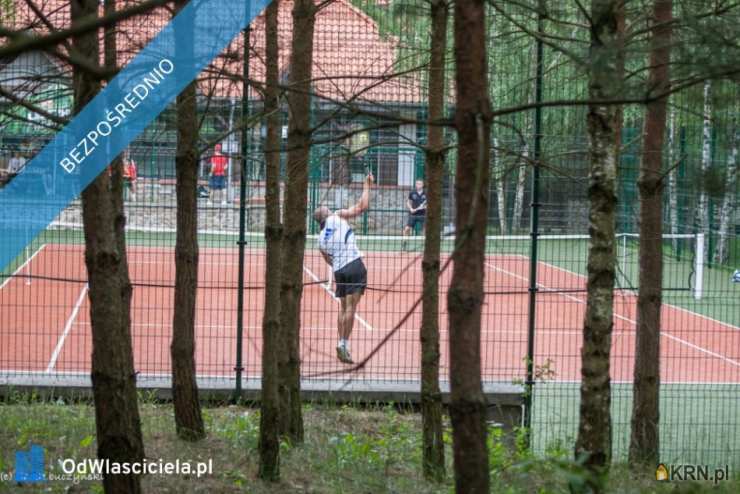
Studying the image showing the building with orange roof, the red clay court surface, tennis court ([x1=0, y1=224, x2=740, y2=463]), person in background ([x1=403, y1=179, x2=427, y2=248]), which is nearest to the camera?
the building with orange roof

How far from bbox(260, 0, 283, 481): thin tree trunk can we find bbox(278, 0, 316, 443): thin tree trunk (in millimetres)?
253

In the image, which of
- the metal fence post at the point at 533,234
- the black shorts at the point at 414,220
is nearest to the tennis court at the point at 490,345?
the metal fence post at the point at 533,234

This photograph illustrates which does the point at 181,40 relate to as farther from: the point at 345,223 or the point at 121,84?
the point at 345,223

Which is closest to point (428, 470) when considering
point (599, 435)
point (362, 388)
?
point (599, 435)

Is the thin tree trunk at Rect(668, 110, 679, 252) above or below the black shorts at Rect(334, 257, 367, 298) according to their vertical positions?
above

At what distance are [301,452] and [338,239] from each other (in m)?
4.79

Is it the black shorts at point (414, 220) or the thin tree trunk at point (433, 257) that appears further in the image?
the black shorts at point (414, 220)

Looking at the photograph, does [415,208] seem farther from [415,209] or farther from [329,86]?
[329,86]

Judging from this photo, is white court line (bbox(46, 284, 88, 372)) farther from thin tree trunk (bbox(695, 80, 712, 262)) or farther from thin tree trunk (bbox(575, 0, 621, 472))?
thin tree trunk (bbox(695, 80, 712, 262))

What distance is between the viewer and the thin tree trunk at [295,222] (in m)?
7.29

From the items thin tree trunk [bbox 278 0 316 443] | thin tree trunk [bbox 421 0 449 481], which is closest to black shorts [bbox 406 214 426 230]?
thin tree trunk [bbox 278 0 316 443]

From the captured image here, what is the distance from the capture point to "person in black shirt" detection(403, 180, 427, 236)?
11.7m

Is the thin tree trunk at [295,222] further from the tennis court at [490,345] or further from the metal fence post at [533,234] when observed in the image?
the metal fence post at [533,234]

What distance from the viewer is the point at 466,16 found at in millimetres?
3666
